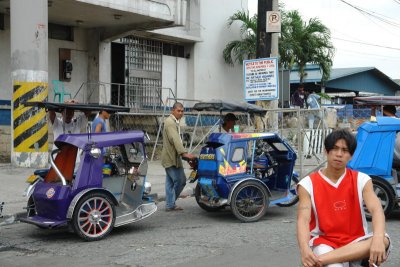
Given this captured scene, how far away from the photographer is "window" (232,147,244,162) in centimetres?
811

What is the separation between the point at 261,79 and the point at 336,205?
9.01m

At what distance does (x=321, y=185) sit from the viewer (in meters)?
3.43

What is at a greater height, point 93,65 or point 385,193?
point 93,65

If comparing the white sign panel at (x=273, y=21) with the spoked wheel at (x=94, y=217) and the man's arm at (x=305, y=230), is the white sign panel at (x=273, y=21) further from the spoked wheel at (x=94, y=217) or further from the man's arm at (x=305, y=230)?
the man's arm at (x=305, y=230)

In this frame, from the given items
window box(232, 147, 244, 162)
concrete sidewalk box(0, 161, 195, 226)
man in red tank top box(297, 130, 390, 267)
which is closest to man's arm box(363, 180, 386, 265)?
man in red tank top box(297, 130, 390, 267)

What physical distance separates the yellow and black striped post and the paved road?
15.8ft

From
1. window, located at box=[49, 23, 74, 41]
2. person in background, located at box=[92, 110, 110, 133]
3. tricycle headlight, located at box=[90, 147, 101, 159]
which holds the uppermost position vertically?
window, located at box=[49, 23, 74, 41]

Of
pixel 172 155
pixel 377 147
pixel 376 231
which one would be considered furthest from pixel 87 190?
pixel 376 231

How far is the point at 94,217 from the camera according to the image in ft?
22.8

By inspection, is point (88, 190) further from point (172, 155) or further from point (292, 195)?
point (292, 195)

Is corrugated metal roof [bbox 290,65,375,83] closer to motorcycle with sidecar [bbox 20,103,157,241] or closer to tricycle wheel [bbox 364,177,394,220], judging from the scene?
tricycle wheel [bbox 364,177,394,220]

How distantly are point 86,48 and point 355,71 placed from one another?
23811mm

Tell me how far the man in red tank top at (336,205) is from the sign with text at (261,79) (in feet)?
28.1

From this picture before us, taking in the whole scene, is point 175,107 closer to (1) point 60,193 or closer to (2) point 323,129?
(1) point 60,193
